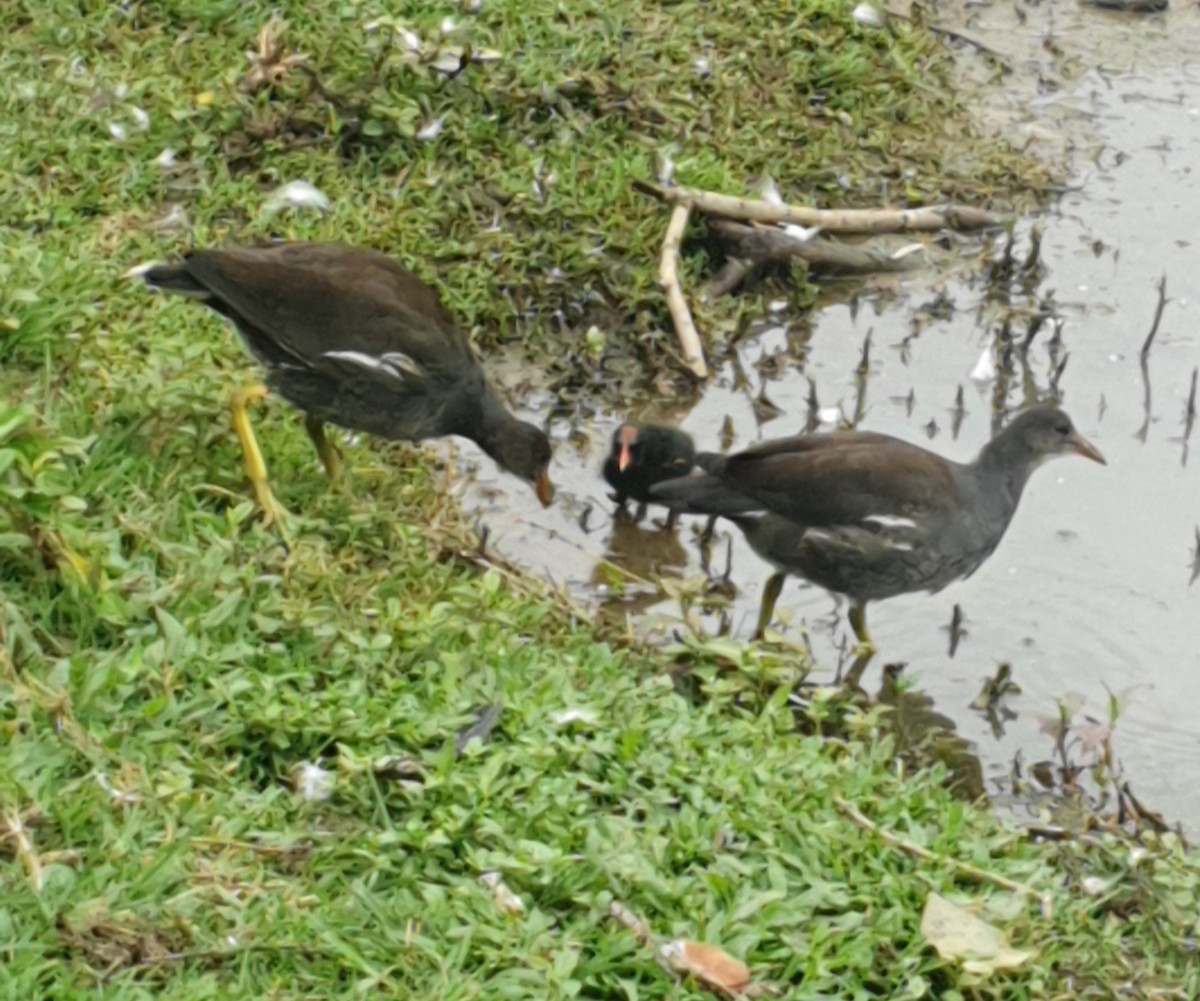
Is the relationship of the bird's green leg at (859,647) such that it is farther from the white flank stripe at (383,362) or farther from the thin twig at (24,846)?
the thin twig at (24,846)

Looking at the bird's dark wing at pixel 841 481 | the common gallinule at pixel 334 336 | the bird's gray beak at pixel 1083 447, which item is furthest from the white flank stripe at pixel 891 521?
the common gallinule at pixel 334 336

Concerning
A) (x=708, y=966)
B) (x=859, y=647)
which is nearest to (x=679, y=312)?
(x=859, y=647)

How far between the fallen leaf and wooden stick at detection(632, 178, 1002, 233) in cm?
377

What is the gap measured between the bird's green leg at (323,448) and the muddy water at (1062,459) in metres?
0.69

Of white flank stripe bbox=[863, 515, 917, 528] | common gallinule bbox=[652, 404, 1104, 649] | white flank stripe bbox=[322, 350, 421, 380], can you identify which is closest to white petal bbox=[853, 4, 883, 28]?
common gallinule bbox=[652, 404, 1104, 649]

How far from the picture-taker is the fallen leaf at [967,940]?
444 centimetres

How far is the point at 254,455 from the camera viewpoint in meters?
5.98

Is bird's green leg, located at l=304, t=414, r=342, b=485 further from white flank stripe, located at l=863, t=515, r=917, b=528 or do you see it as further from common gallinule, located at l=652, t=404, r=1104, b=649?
white flank stripe, located at l=863, t=515, r=917, b=528

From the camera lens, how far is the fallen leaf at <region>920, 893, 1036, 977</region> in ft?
14.6

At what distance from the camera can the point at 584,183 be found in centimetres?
796

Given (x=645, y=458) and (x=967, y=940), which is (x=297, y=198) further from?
(x=967, y=940)

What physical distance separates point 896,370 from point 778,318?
48 cm

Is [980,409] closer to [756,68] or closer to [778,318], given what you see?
[778,318]

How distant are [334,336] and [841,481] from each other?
4.96ft
